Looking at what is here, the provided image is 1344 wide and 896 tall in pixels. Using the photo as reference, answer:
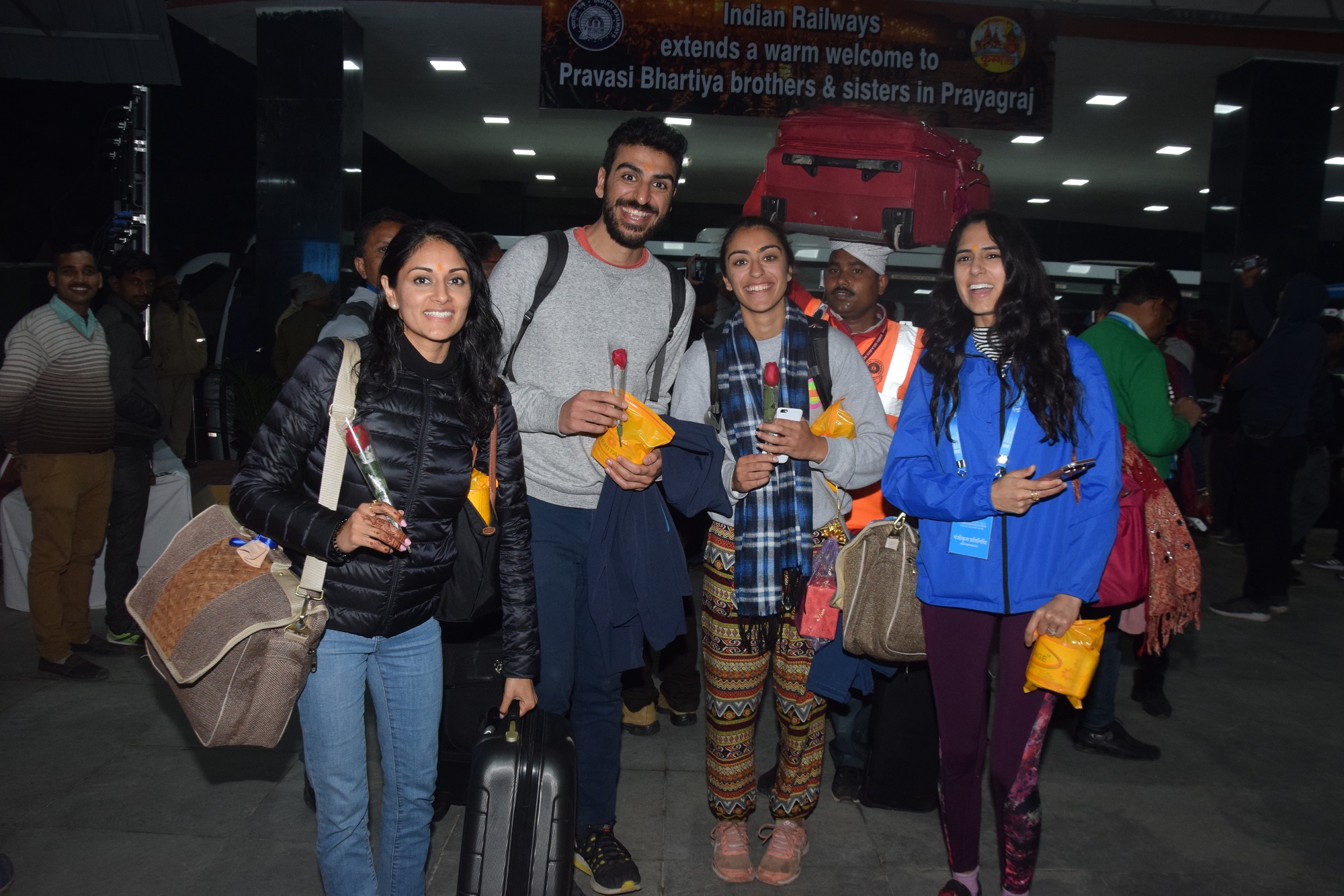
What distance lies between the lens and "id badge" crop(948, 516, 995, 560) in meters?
2.52

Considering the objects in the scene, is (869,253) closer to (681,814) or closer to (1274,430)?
(681,814)

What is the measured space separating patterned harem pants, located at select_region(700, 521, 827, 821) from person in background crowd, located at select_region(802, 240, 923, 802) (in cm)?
50

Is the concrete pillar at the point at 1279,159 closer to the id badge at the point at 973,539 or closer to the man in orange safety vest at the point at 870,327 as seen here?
the man in orange safety vest at the point at 870,327

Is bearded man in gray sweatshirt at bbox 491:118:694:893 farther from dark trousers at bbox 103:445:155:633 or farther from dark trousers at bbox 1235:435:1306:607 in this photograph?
dark trousers at bbox 1235:435:1306:607

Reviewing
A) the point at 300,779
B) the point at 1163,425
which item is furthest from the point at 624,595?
the point at 1163,425

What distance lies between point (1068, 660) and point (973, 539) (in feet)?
1.23

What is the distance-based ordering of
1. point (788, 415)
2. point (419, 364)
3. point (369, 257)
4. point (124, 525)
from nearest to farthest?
1. point (419, 364)
2. point (788, 415)
3. point (369, 257)
4. point (124, 525)

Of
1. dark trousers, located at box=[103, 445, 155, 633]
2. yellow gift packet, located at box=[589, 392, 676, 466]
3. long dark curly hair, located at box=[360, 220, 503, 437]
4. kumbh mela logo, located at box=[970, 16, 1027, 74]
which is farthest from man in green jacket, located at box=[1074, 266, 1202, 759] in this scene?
dark trousers, located at box=[103, 445, 155, 633]

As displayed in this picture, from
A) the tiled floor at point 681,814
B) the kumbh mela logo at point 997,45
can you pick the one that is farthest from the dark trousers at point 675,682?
the kumbh mela logo at point 997,45

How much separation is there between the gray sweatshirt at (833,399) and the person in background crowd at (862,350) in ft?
0.67

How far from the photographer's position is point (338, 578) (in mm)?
2189

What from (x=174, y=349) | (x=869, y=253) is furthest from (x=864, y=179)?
(x=174, y=349)

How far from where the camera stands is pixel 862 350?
3.45 m

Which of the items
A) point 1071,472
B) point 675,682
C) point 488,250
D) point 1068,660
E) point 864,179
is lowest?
point 675,682
